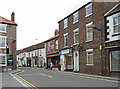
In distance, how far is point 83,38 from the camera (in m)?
26.5

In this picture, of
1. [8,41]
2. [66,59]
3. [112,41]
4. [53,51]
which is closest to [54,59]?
[53,51]

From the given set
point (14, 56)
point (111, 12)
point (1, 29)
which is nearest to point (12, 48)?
point (14, 56)

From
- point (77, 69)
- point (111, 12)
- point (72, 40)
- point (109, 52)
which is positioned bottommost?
point (77, 69)

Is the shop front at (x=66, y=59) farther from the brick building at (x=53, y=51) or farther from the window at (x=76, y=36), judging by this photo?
the brick building at (x=53, y=51)

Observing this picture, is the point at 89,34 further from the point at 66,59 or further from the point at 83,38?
the point at 66,59

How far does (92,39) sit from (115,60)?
5.24 metres

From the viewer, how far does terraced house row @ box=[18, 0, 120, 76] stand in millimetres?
19797

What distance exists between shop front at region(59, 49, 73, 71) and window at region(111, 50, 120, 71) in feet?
37.4

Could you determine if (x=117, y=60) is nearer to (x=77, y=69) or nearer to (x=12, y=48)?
(x=77, y=69)

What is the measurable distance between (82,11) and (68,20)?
545cm

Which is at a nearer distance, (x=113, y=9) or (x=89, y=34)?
(x=113, y=9)

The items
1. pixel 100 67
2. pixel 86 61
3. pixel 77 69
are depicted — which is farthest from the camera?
pixel 77 69

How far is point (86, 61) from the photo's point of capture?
25.4 metres

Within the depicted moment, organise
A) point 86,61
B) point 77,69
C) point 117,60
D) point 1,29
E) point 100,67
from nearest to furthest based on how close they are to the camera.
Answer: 1. point 117,60
2. point 100,67
3. point 86,61
4. point 77,69
5. point 1,29
